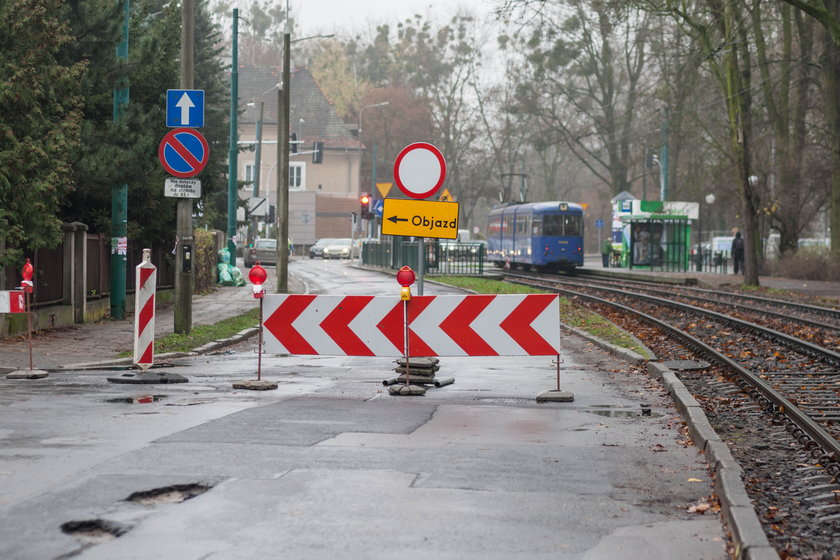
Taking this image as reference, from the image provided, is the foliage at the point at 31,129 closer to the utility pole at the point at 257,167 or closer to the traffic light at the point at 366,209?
the utility pole at the point at 257,167

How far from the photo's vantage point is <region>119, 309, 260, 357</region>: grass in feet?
57.3

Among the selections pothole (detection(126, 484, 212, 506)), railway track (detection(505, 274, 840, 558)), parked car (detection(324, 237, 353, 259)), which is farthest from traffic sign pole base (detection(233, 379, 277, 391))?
parked car (detection(324, 237, 353, 259))

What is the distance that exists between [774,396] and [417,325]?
3568mm

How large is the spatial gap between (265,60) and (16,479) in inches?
3745

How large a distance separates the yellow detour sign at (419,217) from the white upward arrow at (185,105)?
600 cm

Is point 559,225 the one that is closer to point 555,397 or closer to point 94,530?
point 555,397

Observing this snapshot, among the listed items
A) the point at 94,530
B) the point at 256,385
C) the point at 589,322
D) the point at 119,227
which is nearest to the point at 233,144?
the point at 119,227

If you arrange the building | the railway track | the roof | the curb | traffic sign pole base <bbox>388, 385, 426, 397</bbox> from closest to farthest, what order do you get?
the curb → the railway track → traffic sign pole base <bbox>388, 385, 426, 397</bbox> → the roof → the building

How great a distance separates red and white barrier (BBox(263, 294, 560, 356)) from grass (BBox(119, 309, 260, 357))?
386 cm

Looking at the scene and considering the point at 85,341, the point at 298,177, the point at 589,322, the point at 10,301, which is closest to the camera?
the point at 10,301

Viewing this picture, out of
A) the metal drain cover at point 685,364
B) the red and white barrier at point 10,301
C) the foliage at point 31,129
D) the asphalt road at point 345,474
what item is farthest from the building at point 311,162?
the asphalt road at point 345,474

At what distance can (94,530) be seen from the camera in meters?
6.17

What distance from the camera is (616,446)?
30.5ft

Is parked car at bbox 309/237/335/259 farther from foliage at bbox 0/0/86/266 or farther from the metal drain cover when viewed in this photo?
the metal drain cover
